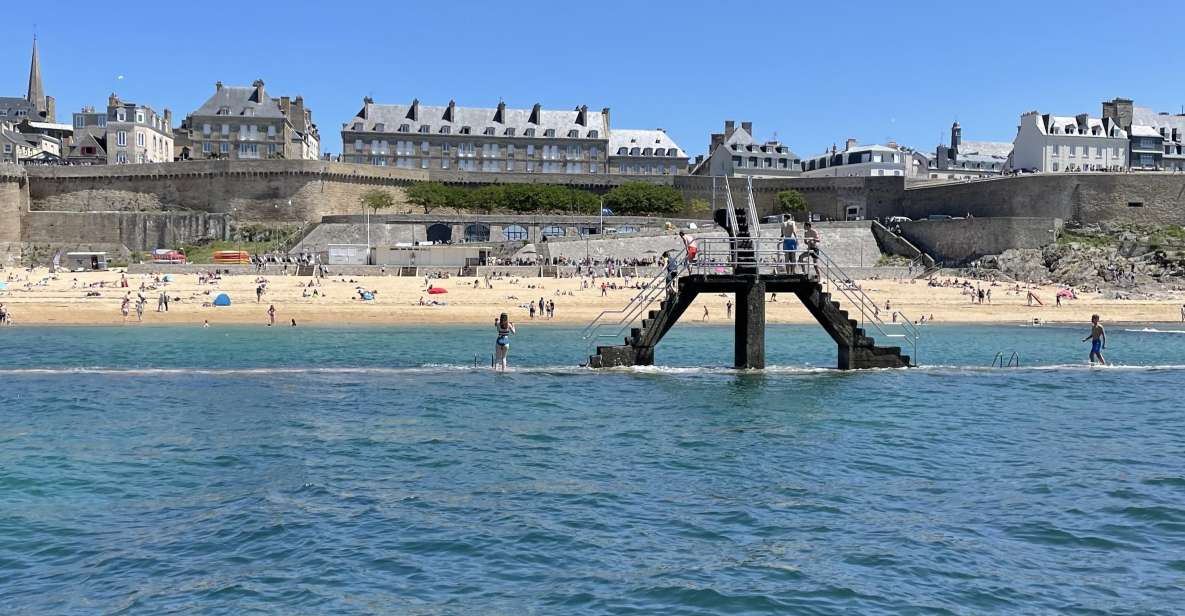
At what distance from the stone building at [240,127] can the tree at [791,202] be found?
40538 mm

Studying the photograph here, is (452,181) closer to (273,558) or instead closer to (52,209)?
(52,209)

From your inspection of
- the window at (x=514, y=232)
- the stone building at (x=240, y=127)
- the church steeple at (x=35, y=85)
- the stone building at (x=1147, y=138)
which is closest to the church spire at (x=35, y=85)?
the church steeple at (x=35, y=85)

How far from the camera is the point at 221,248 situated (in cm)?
7750

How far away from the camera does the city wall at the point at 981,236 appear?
2744 inches

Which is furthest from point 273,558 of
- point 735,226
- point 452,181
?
point 452,181

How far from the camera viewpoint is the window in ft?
263

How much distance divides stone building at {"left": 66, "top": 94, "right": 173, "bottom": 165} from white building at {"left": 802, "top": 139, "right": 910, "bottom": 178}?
191ft

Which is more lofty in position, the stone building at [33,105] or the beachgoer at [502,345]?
the stone building at [33,105]

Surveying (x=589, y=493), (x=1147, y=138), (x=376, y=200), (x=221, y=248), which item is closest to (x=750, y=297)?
(x=589, y=493)

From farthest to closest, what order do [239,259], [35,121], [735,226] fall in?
[35,121] < [239,259] < [735,226]

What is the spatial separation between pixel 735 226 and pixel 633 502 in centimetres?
1190

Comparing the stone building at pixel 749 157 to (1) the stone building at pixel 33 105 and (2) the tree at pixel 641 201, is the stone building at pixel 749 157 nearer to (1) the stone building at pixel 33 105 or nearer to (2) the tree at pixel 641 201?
(2) the tree at pixel 641 201

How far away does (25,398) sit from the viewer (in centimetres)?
2241

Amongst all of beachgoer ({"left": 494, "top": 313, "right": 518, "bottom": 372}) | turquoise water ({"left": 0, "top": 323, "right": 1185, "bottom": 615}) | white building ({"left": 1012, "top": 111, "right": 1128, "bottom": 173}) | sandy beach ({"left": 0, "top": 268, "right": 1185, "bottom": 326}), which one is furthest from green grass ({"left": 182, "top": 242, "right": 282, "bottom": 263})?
white building ({"left": 1012, "top": 111, "right": 1128, "bottom": 173})
